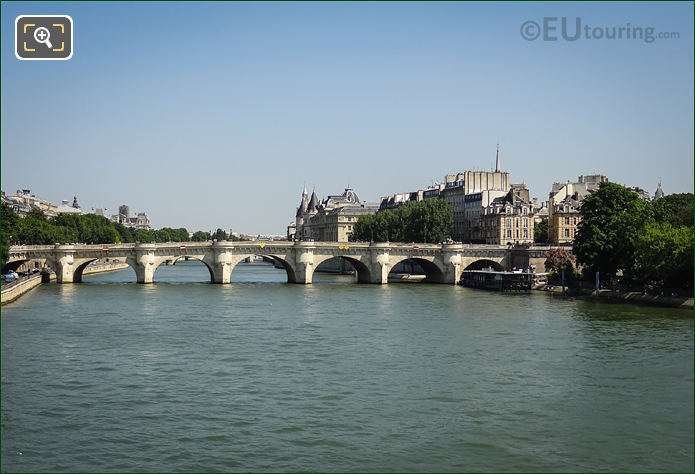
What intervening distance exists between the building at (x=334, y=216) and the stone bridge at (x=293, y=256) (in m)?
55.9

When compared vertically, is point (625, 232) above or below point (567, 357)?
above

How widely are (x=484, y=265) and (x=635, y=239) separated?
88.1 ft

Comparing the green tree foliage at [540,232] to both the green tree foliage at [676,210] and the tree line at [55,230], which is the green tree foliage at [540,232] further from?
the tree line at [55,230]

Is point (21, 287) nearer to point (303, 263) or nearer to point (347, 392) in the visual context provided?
point (303, 263)

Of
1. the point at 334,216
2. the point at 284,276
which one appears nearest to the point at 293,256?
the point at 284,276

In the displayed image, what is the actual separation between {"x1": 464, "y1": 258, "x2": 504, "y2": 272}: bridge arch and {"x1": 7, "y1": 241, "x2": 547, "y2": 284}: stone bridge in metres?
0.10

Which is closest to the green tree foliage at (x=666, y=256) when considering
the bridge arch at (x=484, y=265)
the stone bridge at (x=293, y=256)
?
the stone bridge at (x=293, y=256)

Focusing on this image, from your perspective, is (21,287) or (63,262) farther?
(63,262)

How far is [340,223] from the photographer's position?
137 meters

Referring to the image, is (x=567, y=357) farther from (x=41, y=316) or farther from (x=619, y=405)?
(x=41, y=316)

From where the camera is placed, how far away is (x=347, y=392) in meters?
24.1

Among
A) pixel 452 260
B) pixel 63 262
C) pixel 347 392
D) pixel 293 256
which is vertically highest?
pixel 293 256

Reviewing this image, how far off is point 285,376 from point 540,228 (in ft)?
241

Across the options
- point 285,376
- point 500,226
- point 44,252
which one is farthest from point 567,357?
point 500,226
